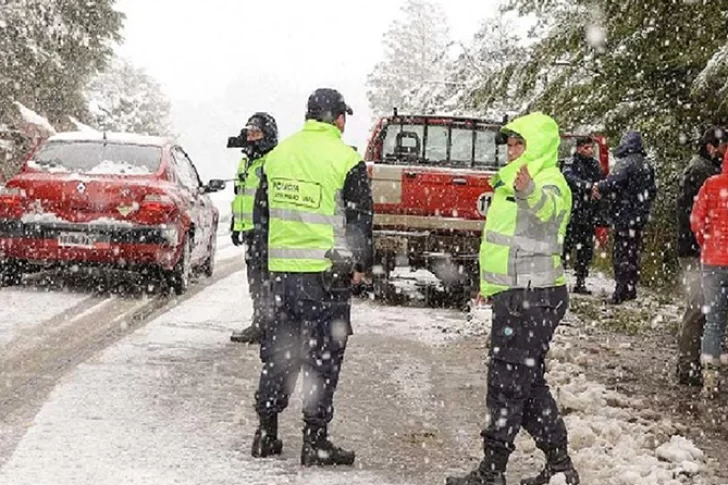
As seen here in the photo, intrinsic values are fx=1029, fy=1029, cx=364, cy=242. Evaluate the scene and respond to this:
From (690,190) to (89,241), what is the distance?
616 centimetres

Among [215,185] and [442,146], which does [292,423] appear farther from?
[442,146]

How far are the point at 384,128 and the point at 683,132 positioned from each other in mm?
4065

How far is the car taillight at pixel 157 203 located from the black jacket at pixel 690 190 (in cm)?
541

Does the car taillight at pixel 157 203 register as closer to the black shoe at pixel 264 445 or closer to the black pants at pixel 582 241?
the black pants at pixel 582 241

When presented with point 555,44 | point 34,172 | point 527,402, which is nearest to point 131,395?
point 527,402

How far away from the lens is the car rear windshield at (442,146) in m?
12.7

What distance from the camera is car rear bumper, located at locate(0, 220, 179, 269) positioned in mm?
10742

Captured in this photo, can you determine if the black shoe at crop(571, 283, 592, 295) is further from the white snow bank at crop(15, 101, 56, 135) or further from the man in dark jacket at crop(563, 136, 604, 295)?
the white snow bank at crop(15, 101, 56, 135)

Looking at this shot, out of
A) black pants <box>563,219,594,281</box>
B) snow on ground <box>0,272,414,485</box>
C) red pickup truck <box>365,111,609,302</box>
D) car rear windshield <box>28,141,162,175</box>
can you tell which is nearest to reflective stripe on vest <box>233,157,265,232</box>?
snow on ground <box>0,272,414,485</box>

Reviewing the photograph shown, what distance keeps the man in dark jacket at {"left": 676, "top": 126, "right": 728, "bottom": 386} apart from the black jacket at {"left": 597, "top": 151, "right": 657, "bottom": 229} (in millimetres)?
3757

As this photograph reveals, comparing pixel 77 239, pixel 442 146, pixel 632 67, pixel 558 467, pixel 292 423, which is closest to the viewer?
pixel 558 467

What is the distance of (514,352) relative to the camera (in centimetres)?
474

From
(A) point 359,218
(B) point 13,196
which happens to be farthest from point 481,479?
(B) point 13,196

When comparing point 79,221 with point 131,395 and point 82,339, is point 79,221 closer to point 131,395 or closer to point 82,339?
point 82,339
